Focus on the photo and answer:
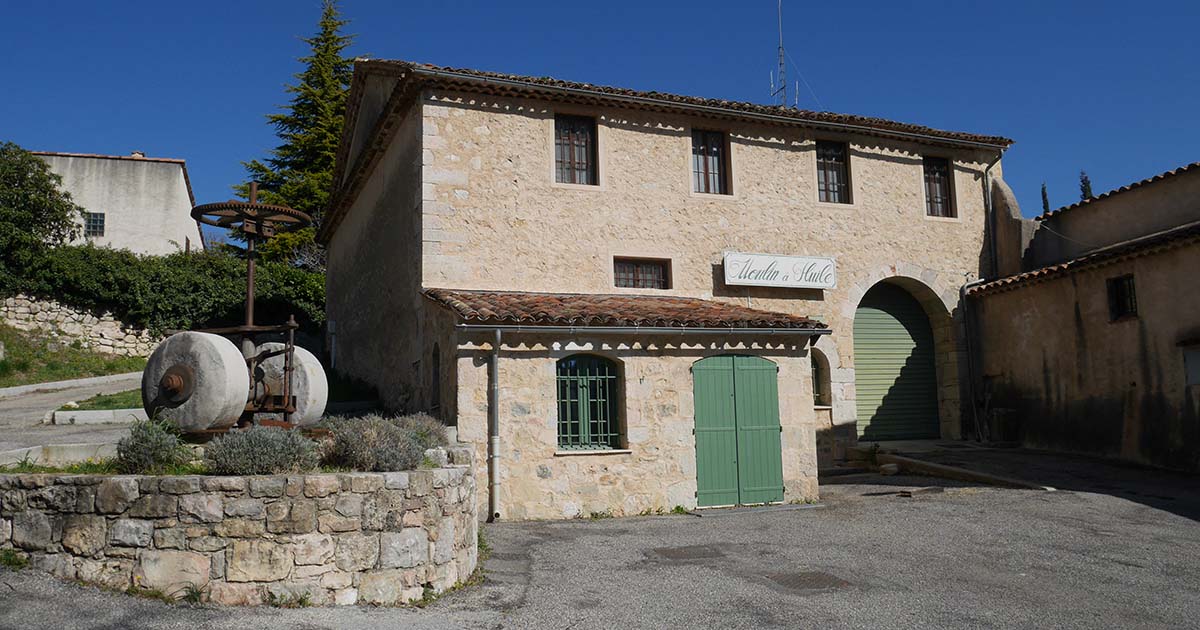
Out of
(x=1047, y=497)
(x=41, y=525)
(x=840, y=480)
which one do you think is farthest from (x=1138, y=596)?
(x=41, y=525)

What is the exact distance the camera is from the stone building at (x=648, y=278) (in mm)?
11773

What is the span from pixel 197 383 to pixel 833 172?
42.2 ft

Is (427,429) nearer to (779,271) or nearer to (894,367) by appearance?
(779,271)

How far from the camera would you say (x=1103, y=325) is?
1502cm

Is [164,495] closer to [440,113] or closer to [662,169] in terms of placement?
[440,113]

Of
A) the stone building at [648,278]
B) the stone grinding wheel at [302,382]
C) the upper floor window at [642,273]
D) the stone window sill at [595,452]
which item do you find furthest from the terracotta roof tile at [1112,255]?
the stone grinding wheel at [302,382]

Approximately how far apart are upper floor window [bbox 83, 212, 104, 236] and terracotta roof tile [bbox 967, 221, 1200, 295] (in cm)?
2949

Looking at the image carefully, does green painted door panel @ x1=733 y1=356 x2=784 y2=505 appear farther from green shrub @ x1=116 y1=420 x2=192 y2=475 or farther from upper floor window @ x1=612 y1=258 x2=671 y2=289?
green shrub @ x1=116 y1=420 x2=192 y2=475

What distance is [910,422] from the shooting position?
57.9ft

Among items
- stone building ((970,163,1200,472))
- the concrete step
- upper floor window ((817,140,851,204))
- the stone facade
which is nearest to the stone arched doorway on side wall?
stone building ((970,163,1200,472))

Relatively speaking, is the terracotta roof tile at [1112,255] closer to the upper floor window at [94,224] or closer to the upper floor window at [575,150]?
the upper floor window at [575,150]

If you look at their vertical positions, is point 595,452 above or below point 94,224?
below

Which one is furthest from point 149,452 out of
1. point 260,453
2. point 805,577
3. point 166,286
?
point 166,286

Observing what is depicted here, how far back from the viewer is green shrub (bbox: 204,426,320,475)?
21.5ft
